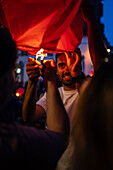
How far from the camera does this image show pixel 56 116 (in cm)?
99

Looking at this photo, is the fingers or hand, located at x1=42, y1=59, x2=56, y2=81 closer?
hand, located at x1=42, y1=59, x2=56, y2=81

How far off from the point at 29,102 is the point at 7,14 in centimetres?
100

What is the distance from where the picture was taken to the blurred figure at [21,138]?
2.41 ft

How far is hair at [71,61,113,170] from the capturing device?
577 millimetres

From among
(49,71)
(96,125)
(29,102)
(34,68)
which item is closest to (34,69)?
(34,68)

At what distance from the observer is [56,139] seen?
875 millimetres

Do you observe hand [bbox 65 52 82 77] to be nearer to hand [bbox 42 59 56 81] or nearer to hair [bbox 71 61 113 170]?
hand [bbox 42 59 56 81]

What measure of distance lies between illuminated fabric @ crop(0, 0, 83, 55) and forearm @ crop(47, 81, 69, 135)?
73cm

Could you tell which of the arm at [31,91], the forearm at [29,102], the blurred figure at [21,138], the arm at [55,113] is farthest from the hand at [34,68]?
the blurred figure at [21,138]

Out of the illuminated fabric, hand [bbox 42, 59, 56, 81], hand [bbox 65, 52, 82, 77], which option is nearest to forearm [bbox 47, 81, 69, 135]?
hand [bbox 42, 59, 56, 81]

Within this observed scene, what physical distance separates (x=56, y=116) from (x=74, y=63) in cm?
120

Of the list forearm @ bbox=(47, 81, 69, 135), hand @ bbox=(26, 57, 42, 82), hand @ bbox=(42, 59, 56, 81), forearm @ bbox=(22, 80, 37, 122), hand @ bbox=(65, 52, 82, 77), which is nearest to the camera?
forearm @ bbox=(47, 81, 69, 135)

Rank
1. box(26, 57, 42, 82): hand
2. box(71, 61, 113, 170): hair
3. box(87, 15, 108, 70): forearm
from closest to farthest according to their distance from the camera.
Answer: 1. box(71, 61, 113, 170): hair
2. box(87, 15, 108, 70): forearm
3. box(26, 57, 42, 82): hand

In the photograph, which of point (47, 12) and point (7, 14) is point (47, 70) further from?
point (7, 14)
